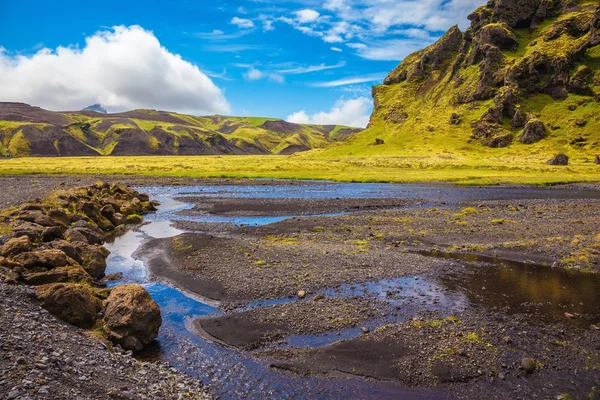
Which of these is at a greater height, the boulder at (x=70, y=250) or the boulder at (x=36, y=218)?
the boulder at (x=36, y=218)

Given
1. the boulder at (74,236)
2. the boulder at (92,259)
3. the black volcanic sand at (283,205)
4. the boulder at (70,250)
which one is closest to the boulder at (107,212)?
the black volcanic sand at (283,205)

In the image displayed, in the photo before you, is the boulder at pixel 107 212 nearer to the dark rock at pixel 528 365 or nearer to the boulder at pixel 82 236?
the boulder at pixel 82 236

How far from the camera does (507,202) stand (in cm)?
6381

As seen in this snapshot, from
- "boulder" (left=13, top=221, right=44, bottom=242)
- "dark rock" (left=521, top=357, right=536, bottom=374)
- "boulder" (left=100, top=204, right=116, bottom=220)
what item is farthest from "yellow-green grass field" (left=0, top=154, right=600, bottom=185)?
"boulder" (left=13, top=221, right=44, bottom=242)

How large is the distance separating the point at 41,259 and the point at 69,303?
5759mm

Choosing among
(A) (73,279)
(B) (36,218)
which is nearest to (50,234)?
(B) (36,218)

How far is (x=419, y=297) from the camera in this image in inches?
947

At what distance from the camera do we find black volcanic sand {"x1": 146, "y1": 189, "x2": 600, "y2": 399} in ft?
53.7

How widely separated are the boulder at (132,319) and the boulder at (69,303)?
849 millimetres

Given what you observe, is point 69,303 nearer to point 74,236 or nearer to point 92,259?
point 92,259

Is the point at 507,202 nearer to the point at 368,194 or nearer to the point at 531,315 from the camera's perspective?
the point at 368,194

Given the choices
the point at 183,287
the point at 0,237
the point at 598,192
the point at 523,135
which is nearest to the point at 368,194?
the point at 598,192

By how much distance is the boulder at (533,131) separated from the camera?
166500 mm

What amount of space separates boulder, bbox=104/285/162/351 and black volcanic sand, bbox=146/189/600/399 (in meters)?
2.72
